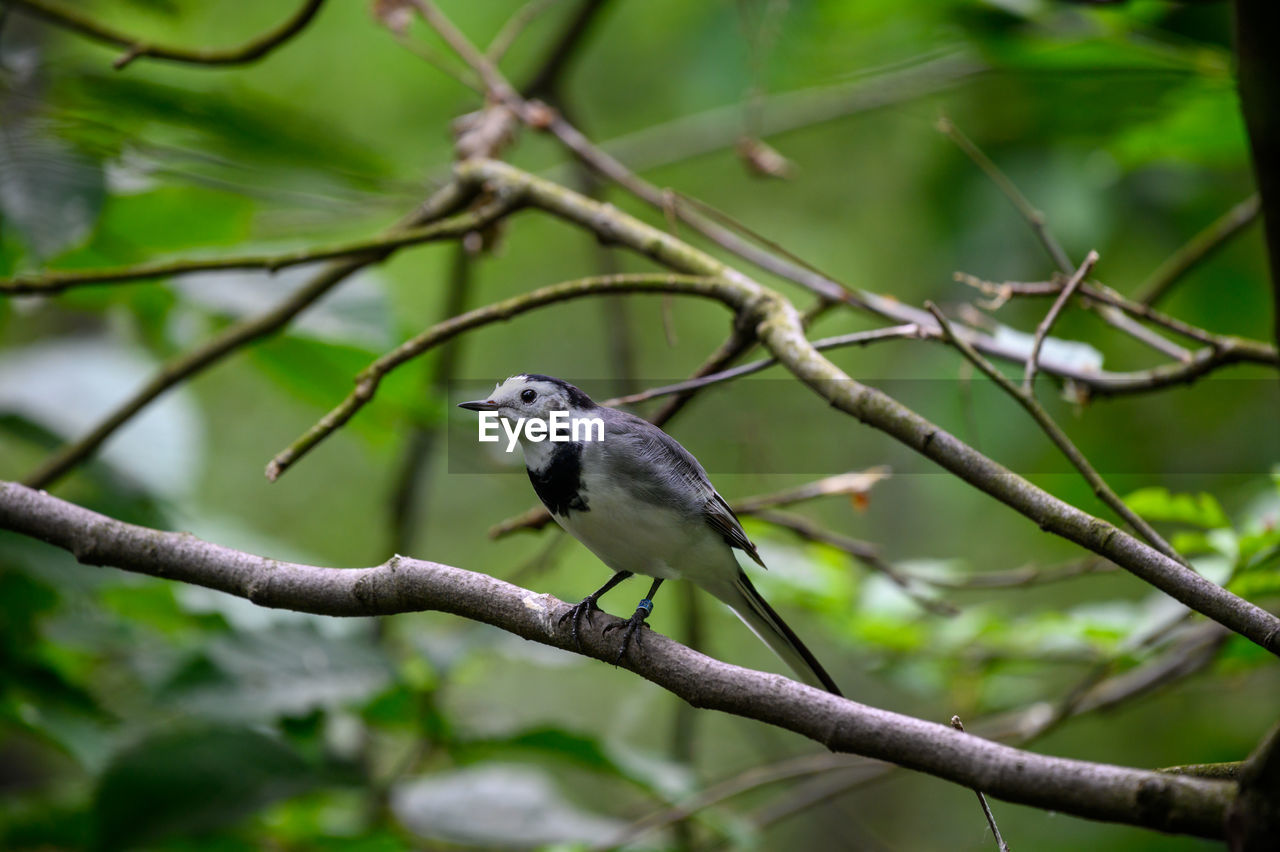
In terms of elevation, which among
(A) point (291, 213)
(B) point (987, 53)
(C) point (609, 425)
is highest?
(A) point (291, 213)

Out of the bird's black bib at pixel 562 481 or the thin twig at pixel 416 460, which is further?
the thin twig at pixel 416 460

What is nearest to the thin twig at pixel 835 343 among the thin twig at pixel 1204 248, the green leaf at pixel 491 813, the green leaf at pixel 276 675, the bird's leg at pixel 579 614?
the bird's leg at pixel 579 614

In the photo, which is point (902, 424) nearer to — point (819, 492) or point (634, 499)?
point (634, 499)

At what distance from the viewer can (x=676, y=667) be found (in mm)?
1596

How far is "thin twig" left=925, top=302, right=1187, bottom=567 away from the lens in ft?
6.36

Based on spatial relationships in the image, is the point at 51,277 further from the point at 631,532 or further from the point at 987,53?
the point at 987,53

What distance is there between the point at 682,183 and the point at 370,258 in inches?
176

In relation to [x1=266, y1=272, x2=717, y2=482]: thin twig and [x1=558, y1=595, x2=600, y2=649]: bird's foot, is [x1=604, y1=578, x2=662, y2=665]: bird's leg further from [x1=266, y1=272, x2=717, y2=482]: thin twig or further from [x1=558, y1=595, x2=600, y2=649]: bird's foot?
[x1=266, y1=272, x2=717, y2=482]: thin twig

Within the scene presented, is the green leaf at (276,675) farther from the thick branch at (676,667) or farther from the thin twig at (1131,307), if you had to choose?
the thin twig at (1131,307)

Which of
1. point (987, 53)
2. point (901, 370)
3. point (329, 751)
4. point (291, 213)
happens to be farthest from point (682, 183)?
point (329, 751)

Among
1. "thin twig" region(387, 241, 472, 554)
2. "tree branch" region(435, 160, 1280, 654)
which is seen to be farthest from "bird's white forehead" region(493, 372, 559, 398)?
"thin twig" region(387, 241, 472, 554)

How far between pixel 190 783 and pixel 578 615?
5.41 ft

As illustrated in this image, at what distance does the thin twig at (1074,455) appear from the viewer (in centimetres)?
194

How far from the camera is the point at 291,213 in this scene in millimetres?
4629
